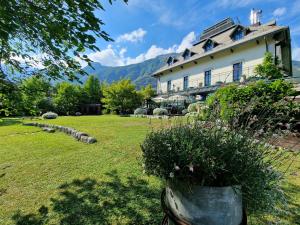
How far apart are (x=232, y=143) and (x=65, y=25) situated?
2.26 metres

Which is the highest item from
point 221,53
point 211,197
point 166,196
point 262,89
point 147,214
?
point 221,53

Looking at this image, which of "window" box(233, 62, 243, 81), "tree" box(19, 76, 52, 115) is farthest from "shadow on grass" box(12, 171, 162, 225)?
"window" box(233, 62, 243, 81)

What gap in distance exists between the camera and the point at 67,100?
91.1 feet

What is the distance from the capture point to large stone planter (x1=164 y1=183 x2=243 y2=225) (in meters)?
1.39

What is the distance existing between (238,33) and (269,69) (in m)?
7.16

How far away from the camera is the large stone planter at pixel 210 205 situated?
54.9 inches

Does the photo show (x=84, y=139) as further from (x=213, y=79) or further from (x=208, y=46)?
(x=208, y=46)

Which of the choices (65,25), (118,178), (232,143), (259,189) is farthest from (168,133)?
(118,178)

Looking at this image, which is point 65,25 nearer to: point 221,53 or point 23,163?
point 23,163

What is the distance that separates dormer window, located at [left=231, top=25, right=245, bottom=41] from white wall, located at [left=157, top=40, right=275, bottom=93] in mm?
1520

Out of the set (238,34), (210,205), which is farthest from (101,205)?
(238,34)

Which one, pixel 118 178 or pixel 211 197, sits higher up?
pixel 211 197

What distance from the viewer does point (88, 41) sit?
2428 millimetres

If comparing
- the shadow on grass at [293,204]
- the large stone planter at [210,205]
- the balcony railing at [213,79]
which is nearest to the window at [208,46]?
the balcony railing at [213,79]
